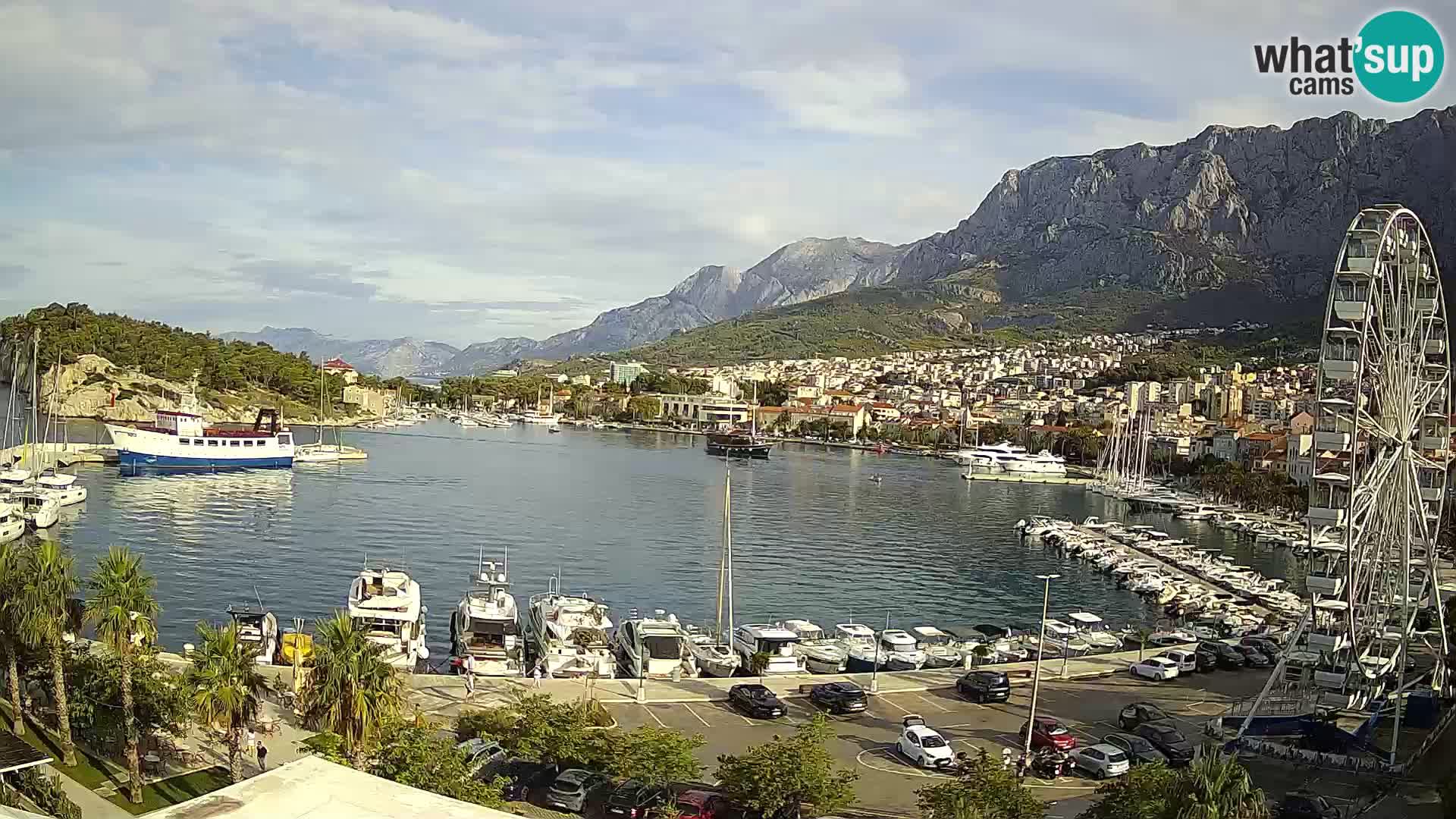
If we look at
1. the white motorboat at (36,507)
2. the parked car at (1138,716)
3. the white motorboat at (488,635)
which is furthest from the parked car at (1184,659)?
the white motorboat at (36,507)

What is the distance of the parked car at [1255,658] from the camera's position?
83.6 feet

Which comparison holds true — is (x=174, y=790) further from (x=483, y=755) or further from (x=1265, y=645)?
(x=1265, y=645)

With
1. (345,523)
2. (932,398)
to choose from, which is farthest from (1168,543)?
(932,398)

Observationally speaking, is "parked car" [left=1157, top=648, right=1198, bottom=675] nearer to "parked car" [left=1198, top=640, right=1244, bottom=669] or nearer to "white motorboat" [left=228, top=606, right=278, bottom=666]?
"parked car" [left=1198, top=640, right=1244, bottom=669]

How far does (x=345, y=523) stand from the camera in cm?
4688

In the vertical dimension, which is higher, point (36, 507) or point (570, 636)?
point (36, 507)

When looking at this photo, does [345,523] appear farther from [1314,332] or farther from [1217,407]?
[1314,332]

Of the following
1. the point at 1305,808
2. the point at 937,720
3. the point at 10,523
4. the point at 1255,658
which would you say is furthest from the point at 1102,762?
the point at 10,523

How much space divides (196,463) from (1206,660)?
55.4 meters

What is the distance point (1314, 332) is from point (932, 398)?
49.0 meters

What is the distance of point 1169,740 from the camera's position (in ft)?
58.8

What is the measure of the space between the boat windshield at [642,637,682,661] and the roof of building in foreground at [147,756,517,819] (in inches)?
570

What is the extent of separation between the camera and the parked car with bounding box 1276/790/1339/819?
45.8 feet

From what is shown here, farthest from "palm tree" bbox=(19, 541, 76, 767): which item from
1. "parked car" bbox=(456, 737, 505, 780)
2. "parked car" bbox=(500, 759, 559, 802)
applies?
"parked car" bbox=(500, 759, 559, 802)
